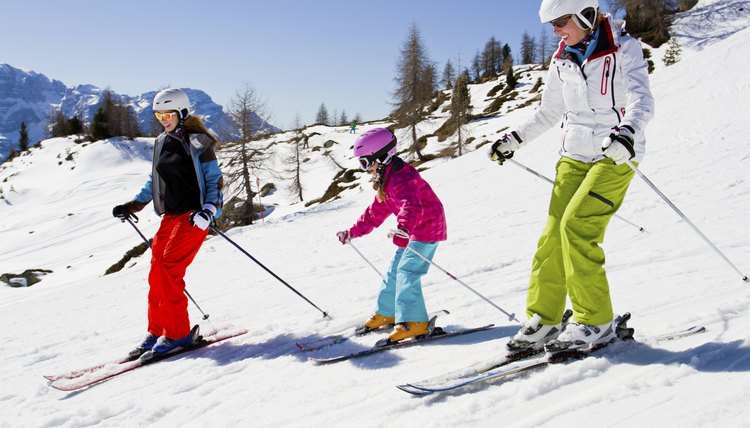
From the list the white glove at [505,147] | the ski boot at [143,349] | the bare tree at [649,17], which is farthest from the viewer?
the bare tree at [649,17]

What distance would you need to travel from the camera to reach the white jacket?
2.81m

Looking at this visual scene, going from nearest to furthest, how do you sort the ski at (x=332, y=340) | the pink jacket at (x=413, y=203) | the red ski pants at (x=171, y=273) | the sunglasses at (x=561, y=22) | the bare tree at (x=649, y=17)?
the sunglasses at (x=561, y=22)
the pink jacket at (x=413, y=203)
the ski at (x=332, y=340)
the red ski pants at (x=171, y=273)
the bare tree at (x=649, y=17)

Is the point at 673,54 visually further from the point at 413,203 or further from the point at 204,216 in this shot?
the point at 204,216

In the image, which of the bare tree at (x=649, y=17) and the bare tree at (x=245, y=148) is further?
the bare tree at (x=649, y=17)

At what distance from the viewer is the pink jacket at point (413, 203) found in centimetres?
411

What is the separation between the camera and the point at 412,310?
13.9ft

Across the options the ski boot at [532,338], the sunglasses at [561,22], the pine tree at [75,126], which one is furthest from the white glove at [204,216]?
the pine tree at [75,126]

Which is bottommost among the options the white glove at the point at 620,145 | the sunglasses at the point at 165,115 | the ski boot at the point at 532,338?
the ski boot at the point at 532,338

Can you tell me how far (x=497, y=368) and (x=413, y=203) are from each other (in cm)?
158

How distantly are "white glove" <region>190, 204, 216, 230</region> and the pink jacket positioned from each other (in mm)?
1610

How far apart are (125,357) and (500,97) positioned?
53814mm

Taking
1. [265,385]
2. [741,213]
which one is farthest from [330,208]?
[265,385]

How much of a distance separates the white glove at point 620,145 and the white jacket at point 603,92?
97 millimetres

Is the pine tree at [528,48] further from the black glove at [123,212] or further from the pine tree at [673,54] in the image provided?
the black glove at [123,212]
